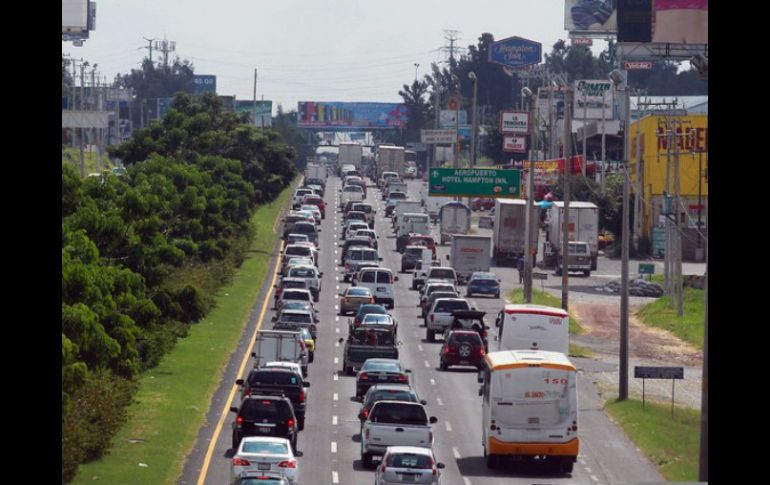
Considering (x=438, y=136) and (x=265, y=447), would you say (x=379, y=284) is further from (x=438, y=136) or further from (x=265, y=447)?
(x=438, y=136)

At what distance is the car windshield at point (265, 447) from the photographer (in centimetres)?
3441

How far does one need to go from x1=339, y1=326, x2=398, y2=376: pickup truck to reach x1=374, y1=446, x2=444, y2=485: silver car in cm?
2219

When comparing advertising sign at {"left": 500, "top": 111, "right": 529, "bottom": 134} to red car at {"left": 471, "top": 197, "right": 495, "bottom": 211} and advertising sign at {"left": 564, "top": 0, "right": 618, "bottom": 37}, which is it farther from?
advertising sign at {"left": 564, "top": 0, "right": 618, "bottom": 37}

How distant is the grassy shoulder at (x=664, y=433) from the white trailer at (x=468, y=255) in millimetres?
41498

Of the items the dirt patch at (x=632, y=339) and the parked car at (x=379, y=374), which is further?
the dirt patch at (x=632, y=339)

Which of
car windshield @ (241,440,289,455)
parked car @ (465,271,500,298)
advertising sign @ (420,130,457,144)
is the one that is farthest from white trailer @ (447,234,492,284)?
advertising sign @ (420,130,457,144)

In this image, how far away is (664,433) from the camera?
45.4m

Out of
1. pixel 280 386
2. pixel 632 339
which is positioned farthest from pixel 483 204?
pixel 280 386

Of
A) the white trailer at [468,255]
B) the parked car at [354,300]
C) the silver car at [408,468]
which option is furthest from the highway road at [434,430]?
the white trailer at [468,255]

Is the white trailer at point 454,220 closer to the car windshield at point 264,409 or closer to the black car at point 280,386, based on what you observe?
the black car at point 280,386

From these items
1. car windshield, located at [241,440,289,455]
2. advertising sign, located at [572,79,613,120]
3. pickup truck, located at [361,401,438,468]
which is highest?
advertising sign, located at [572,79,613,120]

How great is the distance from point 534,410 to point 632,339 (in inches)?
1314

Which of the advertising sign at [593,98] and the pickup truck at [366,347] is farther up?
the advertising sign at [593,98]

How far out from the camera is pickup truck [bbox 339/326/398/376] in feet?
189
